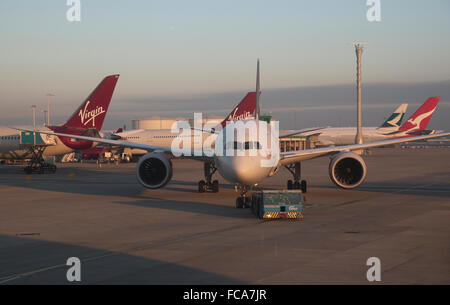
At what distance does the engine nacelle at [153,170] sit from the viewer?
25984 mm

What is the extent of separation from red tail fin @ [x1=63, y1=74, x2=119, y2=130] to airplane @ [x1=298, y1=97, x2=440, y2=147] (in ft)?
156

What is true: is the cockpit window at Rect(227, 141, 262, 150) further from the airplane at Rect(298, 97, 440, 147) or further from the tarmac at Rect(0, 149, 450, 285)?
the airplane at Rect(298, 97, 440, 147)

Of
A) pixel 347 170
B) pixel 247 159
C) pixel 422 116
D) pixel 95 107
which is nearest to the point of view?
pixel 247 159

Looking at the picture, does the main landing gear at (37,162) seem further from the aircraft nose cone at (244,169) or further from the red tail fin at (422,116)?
the red tail fin at (422,116)

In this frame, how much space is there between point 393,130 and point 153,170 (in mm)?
86638

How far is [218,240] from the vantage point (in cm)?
1530

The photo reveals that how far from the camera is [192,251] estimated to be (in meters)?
13.7

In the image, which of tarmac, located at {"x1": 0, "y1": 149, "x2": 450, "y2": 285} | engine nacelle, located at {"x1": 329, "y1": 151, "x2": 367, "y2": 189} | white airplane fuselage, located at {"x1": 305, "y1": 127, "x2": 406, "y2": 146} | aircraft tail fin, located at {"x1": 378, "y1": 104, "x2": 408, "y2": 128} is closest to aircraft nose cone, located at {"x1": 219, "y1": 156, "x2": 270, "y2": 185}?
tarmac, located at {"x1": 0, "y1": 149, "x2": 450, "y2": 285}

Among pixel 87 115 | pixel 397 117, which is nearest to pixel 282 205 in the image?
pixel 87 115

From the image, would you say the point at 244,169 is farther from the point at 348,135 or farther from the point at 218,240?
the point at 348,135

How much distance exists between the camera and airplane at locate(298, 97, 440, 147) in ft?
320
